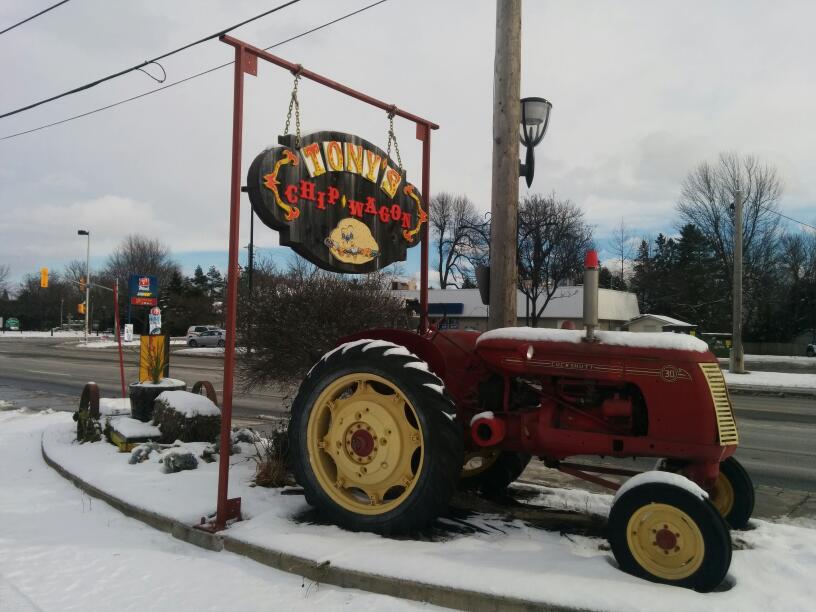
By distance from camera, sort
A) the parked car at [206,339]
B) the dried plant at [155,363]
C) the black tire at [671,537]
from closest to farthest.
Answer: the black tire at [671,537]
the dried plant at [155,363]
the parked car at [206,339]

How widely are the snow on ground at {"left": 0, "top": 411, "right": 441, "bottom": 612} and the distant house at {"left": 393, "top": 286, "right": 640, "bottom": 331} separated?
32392mm

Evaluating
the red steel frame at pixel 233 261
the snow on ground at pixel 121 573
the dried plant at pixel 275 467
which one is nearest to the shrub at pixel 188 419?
the dried plant at pixel 275 467

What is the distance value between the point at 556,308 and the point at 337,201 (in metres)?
36.9

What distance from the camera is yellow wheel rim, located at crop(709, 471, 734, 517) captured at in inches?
167

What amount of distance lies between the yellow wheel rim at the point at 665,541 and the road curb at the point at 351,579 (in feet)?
2.04

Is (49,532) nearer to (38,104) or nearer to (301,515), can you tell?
(301,515)

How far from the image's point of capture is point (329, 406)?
4207 mm

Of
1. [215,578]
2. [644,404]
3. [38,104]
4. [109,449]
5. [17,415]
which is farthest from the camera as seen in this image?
[17,415]

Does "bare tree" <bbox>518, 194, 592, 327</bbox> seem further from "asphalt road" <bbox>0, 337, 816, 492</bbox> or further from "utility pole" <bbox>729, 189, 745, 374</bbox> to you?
"asphalt road" <bbox>0, 337, 816, 492</bbox>

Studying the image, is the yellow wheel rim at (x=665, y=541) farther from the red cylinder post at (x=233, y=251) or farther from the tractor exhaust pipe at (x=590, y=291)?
the red cylinder post at (x=233, y=251)

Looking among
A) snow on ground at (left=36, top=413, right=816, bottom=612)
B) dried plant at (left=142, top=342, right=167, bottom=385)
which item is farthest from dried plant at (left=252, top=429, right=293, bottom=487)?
dried plant at (left=142, top=342, right=167, bottom=385)

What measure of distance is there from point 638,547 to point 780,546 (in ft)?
4.07

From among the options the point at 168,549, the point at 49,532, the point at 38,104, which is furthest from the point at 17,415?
the point at 168,549

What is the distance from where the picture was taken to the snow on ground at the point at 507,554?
9.84 ft
